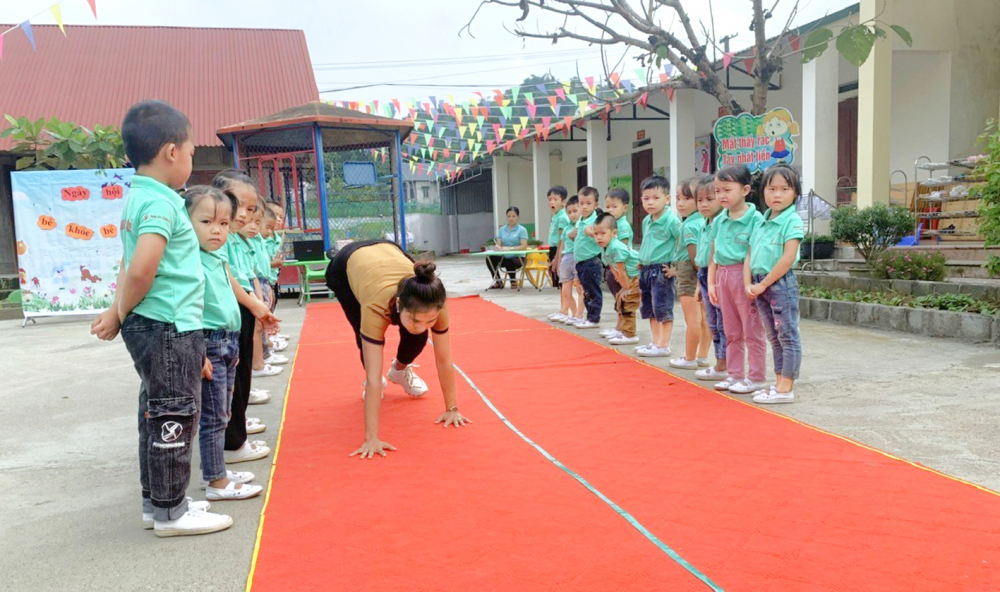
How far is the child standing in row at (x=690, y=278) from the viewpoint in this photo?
4.80 metres

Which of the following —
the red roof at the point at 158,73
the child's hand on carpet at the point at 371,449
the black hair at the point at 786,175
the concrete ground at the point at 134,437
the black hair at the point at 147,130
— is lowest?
the concrete ground at the point at 134,437

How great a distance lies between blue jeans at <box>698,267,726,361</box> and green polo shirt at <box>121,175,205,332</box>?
3143 millimetres

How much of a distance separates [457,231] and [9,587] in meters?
23.1

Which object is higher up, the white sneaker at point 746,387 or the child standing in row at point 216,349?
the child standing in row at point 216,349

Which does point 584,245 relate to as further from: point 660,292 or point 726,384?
point 726,384

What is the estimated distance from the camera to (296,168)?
10602 millimetres

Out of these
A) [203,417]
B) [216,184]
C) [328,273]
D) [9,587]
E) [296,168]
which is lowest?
[9,587]

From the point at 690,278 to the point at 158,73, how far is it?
12.6 meters

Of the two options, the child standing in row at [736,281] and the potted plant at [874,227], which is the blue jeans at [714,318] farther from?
the potted plant at [874,227]

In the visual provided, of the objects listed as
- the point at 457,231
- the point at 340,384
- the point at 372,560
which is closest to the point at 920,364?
the point at 340,384

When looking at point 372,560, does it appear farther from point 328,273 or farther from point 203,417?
point 328,273

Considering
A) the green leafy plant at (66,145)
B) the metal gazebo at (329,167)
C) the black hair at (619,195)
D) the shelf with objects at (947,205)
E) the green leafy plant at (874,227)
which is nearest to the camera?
the black hair at (619,195)

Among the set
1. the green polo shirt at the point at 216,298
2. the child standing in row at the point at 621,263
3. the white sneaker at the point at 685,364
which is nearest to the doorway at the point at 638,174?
the child standing in row at the point at 621,263

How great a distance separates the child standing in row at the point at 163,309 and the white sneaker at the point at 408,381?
5.76 ft
